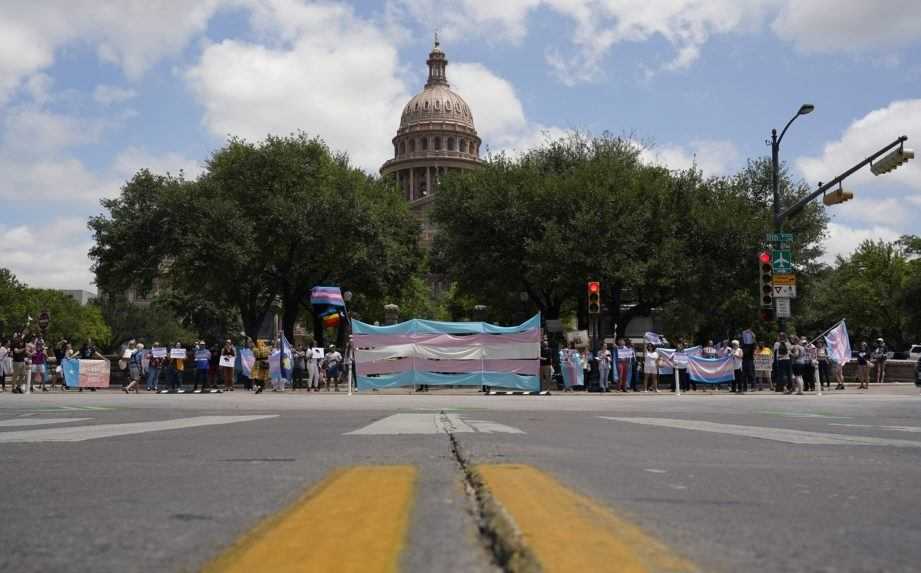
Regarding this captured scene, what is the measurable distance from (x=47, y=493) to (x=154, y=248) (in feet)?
131

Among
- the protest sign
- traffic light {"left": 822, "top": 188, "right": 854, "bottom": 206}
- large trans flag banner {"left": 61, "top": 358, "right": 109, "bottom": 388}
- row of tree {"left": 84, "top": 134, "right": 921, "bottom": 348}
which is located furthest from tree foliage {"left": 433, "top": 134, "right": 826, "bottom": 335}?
large trans flag banner {"left": 61, "top": 358, "right": 109, "bottom": 388}

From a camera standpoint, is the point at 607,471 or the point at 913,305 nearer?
the point at 607,471

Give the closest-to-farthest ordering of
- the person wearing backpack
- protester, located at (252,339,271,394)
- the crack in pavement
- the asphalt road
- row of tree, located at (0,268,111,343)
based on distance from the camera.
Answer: the crack in pavement → the asphalt road → the person wearing backpack → protester, located at (252,339,271,394) → row of tree, located at (0,268,111,343)

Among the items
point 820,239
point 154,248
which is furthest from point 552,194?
point 154,248

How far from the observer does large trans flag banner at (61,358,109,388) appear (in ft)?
91.0

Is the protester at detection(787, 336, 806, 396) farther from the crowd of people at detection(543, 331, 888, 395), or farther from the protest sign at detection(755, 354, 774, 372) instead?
the protest sign at detection(755, 354, 774, 372)

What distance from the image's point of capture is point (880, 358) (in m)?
30.3

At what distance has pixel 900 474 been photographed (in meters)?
4.33

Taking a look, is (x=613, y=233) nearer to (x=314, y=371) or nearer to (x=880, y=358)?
(x=880, y=358)

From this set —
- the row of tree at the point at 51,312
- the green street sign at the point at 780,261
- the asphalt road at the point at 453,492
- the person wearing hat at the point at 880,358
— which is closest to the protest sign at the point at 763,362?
the green street sign at the point at 780,261

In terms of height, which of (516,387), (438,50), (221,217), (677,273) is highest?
(438,50)

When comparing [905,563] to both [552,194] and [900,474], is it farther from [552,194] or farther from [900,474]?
[552,194]

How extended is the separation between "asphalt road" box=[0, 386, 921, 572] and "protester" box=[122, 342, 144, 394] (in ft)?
67.0

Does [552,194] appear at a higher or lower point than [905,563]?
higher
